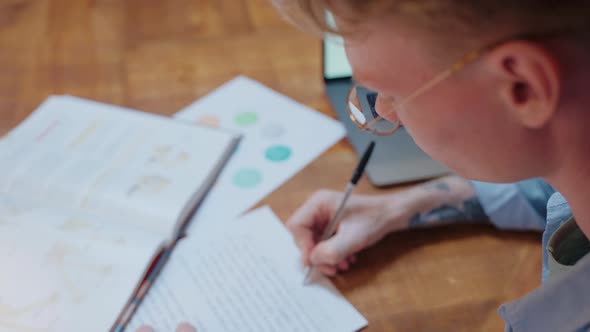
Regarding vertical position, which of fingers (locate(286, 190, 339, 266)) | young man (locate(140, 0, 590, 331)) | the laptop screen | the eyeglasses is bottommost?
fingers (locate(286, 190, 339, 266))

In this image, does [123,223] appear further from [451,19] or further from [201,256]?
[451,19]

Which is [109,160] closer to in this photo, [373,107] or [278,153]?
[278,153]

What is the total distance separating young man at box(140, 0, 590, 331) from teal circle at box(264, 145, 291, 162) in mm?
347

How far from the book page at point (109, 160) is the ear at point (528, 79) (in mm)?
510

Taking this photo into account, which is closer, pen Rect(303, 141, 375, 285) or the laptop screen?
pen Rect(303, 141, 375, 285)

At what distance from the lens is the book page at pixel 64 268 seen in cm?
67

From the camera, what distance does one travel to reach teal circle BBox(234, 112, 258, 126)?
0.96m

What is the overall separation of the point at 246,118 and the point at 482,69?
621 mm

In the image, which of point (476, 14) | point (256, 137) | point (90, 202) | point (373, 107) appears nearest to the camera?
point (476, 14)

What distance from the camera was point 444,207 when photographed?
772mm

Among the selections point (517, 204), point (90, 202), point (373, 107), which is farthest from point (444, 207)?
point (90, 202)

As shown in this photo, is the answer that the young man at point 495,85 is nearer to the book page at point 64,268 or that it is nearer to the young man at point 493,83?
the young man at point 493,83

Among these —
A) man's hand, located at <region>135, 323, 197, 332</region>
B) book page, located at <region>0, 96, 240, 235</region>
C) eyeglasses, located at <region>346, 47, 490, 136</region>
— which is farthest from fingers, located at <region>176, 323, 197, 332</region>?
eyeglasses, located at <region>346, 47, 490, 136</region>

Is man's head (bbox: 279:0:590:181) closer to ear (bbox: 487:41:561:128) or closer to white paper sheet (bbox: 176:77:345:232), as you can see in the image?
ear (bbox: 487:41:561:128)
